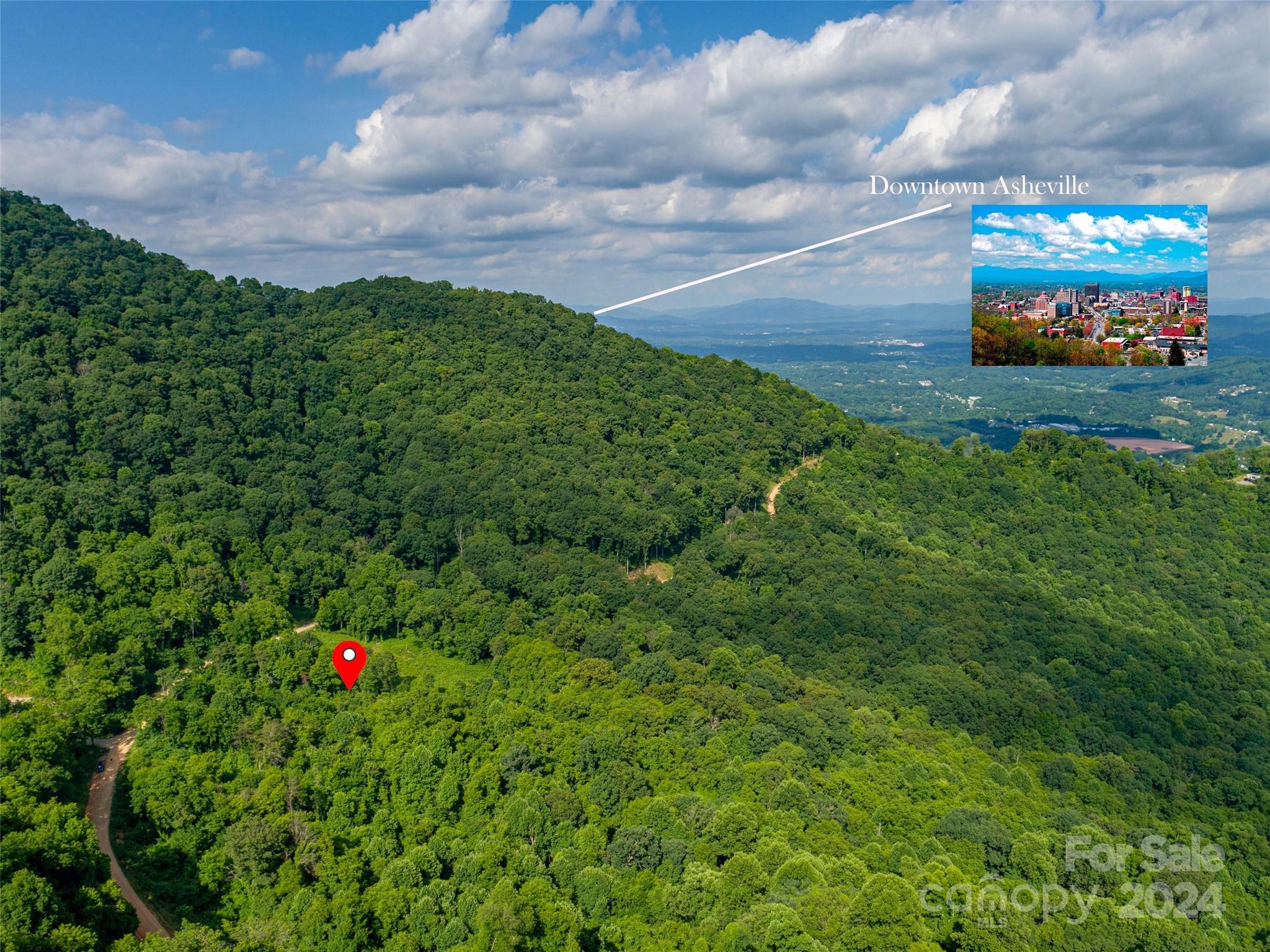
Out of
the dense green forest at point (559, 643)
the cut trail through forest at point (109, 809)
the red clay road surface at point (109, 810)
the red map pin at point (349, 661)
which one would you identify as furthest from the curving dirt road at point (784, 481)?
the red clay road surface at point (109, 810)

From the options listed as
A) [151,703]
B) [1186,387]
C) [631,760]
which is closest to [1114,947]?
[631,760]

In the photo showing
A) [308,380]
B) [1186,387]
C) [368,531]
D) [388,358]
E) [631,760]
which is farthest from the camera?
[1186,387]

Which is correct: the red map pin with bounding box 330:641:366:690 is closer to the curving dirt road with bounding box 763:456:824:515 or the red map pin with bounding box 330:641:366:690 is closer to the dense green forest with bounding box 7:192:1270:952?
the dense green forest with bounding box 7:192:1270:952

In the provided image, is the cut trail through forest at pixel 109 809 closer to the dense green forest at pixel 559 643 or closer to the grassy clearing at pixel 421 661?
the dense green forest at pixel 559 643

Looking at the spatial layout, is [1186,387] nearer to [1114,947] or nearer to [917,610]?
[917,610]

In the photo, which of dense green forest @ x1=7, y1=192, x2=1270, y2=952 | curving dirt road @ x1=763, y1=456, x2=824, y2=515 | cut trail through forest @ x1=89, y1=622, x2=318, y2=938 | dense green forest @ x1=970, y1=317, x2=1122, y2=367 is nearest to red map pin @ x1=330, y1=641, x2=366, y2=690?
dense green forest @ x1=7, y1=192, x2=1270, y2=952
